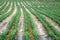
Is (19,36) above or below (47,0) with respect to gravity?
below

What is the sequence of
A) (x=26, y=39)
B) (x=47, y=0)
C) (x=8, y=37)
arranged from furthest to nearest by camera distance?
1. (x=47, y=0)
2. (x=8, y=37)
3. (x=26, y=39)

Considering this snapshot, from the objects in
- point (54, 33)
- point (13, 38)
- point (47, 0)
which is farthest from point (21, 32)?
point (47, 0)

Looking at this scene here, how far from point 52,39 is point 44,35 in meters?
1.27

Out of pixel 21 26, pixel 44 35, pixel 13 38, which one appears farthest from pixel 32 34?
pixel 21 26

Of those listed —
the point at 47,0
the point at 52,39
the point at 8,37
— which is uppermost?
the point at 47,0

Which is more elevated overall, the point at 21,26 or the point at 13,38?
the point at 21,26

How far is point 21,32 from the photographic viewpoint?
14.2m

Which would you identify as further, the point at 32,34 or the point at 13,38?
the point at 32,34

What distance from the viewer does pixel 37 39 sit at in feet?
39.7

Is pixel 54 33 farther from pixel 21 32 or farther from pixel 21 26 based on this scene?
pixel 21 26

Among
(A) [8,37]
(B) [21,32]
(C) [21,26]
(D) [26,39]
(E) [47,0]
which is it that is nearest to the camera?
(D) [26,39]

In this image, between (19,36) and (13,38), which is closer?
(13,38)

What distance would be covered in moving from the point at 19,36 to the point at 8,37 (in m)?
0.90

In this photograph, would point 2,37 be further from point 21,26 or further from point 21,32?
point 21,26
